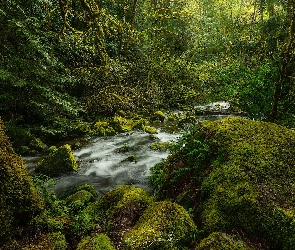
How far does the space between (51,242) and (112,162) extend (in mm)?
5276

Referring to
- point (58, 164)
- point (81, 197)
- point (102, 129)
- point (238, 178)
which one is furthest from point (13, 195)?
point (102, 129)

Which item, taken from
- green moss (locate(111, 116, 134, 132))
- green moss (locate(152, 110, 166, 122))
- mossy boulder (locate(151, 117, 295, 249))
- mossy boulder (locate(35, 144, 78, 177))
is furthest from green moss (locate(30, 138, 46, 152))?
green moss (locate(152, 110, 166, 122))

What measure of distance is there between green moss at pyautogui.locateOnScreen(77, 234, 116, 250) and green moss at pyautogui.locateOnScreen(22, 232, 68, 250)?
218mm

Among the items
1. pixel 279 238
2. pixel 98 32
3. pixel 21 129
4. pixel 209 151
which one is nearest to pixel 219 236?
pixel 279 238

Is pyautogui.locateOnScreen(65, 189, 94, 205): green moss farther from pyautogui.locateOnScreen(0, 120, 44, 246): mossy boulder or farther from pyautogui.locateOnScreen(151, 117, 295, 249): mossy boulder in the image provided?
pyautogui.locateOnScreen(0, 120, 44, 246): mossy boulder

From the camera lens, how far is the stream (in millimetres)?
7414

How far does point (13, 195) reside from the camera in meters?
3.58

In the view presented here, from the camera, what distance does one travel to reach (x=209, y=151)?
16.5 feet

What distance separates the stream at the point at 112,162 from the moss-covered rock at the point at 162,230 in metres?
2.82

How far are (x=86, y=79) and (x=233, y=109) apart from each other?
7.51 m

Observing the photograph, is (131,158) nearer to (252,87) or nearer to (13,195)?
(252,87)

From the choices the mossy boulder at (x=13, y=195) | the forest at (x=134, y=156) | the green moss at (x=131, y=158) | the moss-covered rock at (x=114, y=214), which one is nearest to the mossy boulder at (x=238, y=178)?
the forest at (x=134, y=156)

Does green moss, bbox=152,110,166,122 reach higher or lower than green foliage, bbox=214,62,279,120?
lower

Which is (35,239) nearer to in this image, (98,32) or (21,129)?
(98,32)
